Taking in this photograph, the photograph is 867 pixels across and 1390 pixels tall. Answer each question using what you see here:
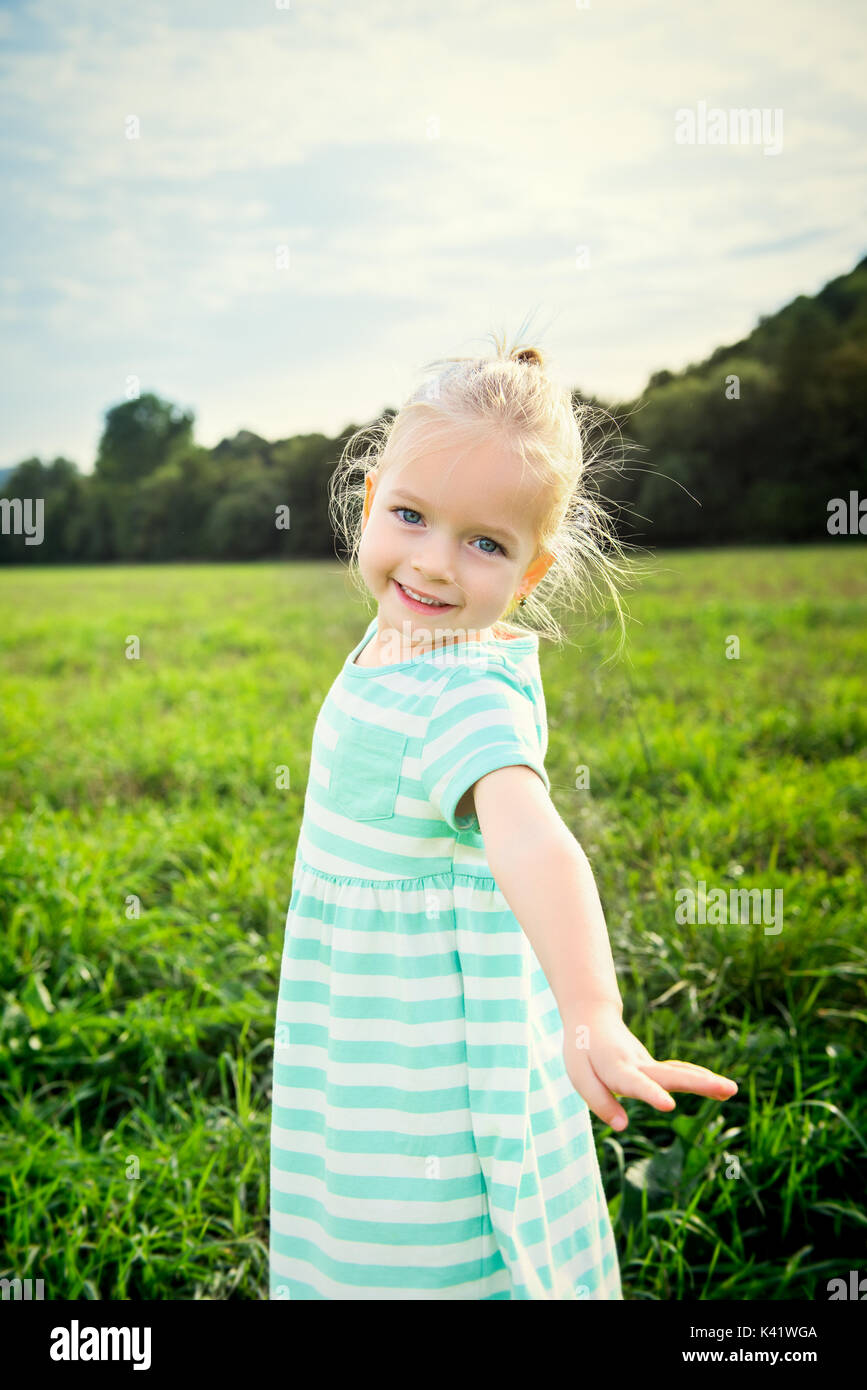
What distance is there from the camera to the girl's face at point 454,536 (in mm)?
1091

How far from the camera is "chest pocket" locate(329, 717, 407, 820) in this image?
1090mm

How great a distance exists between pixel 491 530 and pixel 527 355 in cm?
29

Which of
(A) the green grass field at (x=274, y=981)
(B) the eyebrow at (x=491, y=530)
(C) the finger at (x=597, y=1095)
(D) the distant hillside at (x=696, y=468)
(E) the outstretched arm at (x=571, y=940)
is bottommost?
(A) the green grass field at (x=274, y=981)

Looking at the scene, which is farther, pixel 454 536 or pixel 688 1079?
pixel 454 536

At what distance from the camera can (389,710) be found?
1106 millimetres

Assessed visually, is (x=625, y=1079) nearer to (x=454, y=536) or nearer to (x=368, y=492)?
(x=454, y=536)

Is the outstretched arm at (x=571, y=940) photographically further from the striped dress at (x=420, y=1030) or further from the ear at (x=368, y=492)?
the ear at (x=368, y=492)

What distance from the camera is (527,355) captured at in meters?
1.26

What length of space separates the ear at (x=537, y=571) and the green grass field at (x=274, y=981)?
49 centimetres

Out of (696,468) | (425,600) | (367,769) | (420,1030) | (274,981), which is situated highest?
(696,468)

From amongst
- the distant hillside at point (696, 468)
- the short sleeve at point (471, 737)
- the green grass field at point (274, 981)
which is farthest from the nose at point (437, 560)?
the distant hillside at point (696, 468)

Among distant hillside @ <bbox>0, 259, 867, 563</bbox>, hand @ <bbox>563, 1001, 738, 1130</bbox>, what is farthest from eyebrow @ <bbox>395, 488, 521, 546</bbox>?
distant hillside @ <bbox>0, 259, 867, 563</bbox>

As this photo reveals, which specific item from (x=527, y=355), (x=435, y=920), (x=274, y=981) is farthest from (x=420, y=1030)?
(x=274, y=981)
